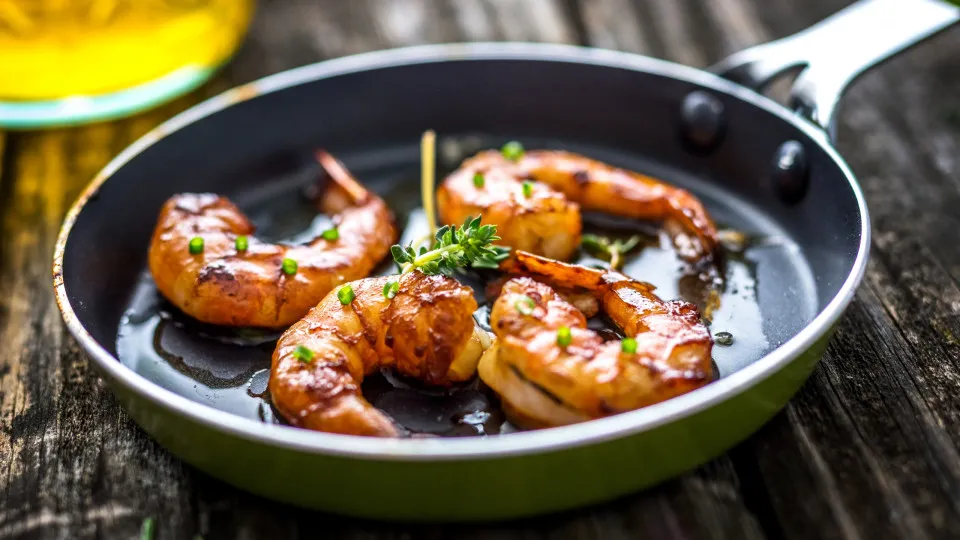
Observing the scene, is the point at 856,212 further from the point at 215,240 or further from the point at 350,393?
the point at 215,240

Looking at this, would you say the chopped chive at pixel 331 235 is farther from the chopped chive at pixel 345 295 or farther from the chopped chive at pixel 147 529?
the chopped chive at pixel 147 529

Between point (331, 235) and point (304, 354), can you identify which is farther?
point (331, 235)

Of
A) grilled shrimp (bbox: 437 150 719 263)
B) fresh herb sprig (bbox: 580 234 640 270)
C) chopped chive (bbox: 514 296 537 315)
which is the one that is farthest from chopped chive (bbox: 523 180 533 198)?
chopped chive (bbox: 514 296 537 315)

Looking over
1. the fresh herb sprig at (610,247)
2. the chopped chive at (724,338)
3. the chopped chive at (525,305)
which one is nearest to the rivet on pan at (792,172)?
the fresh herb sprig at (610,247)

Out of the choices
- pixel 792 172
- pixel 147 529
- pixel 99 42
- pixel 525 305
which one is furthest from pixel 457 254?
pixel 99 42

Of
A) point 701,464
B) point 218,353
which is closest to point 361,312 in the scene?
point 218,353

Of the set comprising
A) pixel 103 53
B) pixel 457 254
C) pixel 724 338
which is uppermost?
pixel 103 53

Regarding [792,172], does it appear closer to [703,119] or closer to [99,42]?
[703,119]
